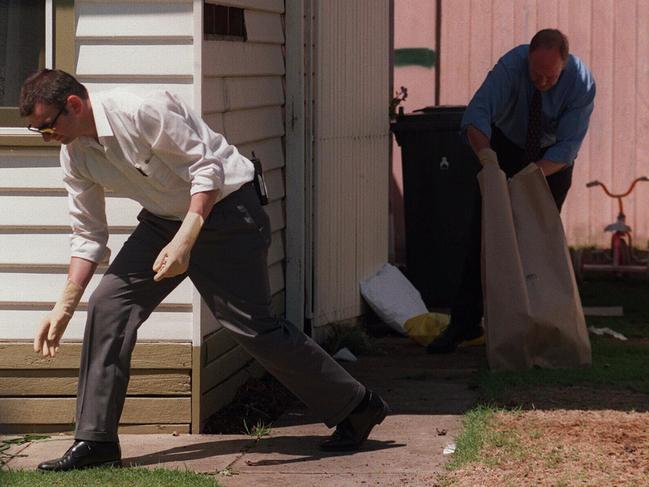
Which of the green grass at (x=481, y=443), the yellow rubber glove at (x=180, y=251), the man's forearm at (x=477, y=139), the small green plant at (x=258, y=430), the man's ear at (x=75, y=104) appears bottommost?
the small green plant at (x=258, y=430)

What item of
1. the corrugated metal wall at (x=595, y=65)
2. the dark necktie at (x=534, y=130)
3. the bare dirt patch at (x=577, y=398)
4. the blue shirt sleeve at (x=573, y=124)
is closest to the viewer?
the bare dirt patch at (x=577, y=398)

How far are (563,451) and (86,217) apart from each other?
2184mm

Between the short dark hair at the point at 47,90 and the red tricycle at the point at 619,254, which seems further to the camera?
the red tricycle at the point at 619,254

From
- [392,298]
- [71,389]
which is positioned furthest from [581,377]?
→ [71,389]

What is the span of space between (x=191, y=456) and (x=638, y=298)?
17.9 ft

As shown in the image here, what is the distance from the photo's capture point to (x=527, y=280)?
302 inches

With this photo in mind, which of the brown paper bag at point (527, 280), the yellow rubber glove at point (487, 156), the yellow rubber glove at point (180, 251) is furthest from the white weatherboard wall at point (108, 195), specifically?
the yellow rubber glove at point (487, 156)

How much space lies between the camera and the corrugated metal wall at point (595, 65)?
11883 millimetres

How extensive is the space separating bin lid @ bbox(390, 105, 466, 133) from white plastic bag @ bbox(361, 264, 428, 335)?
1.16 metres

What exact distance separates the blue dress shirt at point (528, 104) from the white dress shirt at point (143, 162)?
8.62 ft

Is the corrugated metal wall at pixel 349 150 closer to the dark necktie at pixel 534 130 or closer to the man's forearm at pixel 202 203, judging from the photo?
the dark necktie at pixel 534 130

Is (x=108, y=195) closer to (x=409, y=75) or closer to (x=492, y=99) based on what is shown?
(x=492, y=99)

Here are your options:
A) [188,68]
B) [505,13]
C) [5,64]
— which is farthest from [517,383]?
[505,13]

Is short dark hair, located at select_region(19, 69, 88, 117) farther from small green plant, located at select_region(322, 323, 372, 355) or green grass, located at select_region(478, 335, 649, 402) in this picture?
small green plant, located at select_region(322, 323, 372, 355)
